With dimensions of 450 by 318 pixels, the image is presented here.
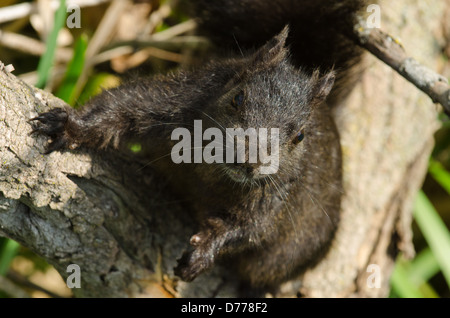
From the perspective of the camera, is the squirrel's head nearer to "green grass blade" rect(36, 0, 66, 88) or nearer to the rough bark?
the rough bark

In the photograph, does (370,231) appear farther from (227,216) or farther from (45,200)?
(45,200)

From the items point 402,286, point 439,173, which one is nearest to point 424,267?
point 402,286

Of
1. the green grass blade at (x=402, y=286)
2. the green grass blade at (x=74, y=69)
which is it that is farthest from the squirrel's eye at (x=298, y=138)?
the green grass blade at (x=402, y=286)

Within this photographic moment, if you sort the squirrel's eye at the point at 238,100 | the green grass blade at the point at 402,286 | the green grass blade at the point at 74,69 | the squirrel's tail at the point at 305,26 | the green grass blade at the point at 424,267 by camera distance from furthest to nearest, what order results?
the green grass blade at the point at 424,267 < the green grass blade at the point at 402,286 < the green grass blade at the point at 74,69 < the squirrel's tail at the point at 305,26 < the squirrel's eye at the point at 238,100

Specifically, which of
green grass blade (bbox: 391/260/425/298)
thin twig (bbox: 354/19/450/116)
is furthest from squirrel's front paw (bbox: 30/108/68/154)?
green grass blade (bbox: 391/260/425/298)

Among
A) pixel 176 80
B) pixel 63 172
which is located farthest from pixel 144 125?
pixel 63 172

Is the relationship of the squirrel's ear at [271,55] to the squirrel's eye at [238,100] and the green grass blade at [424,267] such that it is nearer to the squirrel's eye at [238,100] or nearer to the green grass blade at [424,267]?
the squirrel's eye at [238,100]
